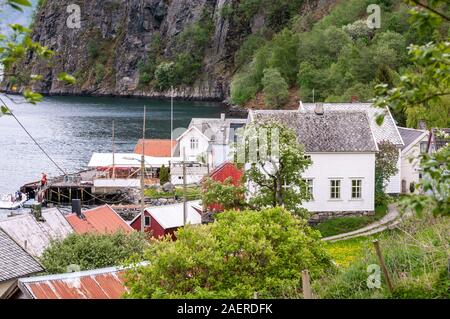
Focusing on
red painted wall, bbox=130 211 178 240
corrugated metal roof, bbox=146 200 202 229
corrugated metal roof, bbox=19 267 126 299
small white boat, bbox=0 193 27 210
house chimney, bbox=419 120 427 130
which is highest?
house chimney, bbox=419 120 427 130

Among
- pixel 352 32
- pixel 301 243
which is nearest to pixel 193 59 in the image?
pixel 352 32

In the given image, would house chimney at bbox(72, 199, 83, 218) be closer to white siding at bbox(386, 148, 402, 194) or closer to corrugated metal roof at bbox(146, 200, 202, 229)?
corrugated metal roof at bbox(146, 200, 202, 229)

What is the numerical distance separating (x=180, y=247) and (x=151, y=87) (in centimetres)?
16796

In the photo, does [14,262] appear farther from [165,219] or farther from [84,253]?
[165,219]

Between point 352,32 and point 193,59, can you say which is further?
point 193,59

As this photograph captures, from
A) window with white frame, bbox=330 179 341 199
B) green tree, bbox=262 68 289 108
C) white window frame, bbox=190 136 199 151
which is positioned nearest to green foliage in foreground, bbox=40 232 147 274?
window with white frame, bbox=330 179 341 199

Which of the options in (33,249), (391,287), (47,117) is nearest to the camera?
(391,287)

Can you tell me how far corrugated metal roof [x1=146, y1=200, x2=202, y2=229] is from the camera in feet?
139

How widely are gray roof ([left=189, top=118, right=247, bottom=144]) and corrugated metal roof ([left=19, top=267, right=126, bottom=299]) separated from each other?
A: 123 feet

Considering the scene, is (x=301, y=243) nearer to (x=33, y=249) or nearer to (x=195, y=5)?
(x=33, y=249)

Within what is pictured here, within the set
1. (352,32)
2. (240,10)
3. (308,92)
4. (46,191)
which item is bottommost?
(46,191)

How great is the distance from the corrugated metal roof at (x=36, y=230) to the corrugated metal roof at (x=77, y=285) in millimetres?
8853

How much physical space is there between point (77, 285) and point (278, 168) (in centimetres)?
1638

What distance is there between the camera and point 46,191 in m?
65.8
